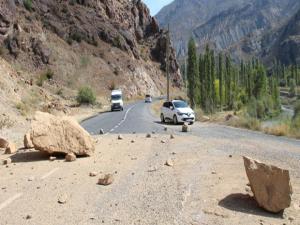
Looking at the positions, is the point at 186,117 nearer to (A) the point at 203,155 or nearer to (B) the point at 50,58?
(A) the point at 203,155

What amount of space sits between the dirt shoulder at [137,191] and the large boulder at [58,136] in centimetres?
39

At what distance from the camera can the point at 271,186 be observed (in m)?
8.88

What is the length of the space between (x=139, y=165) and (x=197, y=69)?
216 ft

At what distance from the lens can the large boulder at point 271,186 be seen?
8758mm

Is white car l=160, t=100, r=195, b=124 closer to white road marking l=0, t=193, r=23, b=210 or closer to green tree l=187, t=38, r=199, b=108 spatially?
white road marking l=0, t=193, r=23, b=210

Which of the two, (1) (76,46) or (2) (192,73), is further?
(1) (76,46)

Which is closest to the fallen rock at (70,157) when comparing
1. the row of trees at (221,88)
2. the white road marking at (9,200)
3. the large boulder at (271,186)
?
the white road marking at (9,200)

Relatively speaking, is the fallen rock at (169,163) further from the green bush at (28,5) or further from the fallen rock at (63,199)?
the green bush at (28,5)

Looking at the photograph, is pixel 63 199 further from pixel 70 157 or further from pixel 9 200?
pixel 70 157

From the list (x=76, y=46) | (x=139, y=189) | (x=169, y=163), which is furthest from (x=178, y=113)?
(x=76, y=46)

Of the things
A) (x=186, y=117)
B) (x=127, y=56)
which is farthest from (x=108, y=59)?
(x=186, y=117)

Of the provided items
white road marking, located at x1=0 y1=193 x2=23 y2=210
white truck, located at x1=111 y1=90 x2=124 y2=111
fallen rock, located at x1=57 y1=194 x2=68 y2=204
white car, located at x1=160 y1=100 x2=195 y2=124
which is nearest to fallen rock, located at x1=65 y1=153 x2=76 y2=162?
white road marking, located at x1=0 y1=193 x2=23 y2=210

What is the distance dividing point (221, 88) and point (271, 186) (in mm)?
90361

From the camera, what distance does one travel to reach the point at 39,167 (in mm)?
13711
